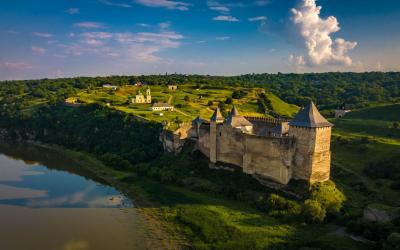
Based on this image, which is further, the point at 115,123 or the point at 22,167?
the point at 115,123

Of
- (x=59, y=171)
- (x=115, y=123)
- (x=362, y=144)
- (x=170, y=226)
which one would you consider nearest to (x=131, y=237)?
(x=170, y=226)

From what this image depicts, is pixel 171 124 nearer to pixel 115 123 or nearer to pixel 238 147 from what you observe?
pixel 115 123

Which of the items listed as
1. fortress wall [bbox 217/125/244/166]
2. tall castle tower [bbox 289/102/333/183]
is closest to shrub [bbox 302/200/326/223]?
tall castle tower [bbox 289/102/333/183]

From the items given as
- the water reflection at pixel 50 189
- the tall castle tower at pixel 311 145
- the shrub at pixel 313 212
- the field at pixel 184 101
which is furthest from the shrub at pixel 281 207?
the field at pixel 184 101

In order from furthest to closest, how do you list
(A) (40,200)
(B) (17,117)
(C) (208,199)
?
(B) (17,117) → (A) (40,200) → (C) (208,199)

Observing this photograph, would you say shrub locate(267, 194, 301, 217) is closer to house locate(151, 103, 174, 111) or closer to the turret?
the turret

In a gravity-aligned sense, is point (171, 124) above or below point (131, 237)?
above
